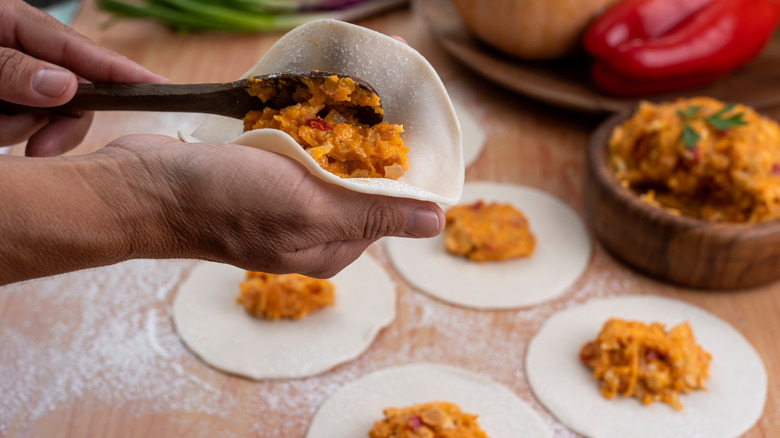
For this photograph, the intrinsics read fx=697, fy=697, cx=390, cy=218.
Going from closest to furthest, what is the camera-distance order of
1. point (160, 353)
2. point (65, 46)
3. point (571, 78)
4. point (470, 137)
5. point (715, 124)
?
point (65, 46)
point (160, 353)
point (715, 124)
point (470, 137)
point (571, 78)

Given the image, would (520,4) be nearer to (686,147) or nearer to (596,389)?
(686,147)

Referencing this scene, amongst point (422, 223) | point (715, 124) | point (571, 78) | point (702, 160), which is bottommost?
point (571, 78)

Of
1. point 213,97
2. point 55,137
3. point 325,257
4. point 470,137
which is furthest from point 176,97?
point 470,137

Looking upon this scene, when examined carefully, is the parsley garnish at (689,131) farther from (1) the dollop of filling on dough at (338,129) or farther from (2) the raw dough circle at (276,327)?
(1) the dollop of filling on dough at (338,129)

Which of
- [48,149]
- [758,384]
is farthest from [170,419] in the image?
[758,384]

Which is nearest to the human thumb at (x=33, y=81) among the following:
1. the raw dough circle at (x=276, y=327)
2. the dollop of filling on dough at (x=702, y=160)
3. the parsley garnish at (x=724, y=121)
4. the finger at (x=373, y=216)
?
the finger at (x=373, y=216)

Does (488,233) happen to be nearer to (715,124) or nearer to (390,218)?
(715,124)
